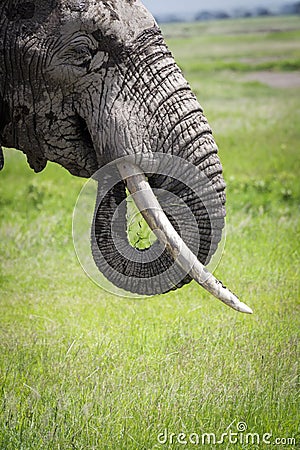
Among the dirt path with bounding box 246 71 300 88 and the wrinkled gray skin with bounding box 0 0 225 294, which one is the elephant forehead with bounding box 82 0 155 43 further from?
the dirt path with bounding box 246 71 300 88

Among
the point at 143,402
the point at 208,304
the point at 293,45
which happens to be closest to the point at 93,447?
the point at 143,402

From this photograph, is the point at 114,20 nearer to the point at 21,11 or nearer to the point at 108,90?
the point at 108,90

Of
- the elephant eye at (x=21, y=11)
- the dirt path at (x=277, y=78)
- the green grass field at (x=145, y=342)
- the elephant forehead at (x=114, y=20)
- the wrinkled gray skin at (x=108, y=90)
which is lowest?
the dirt path at (x=277, y=78)

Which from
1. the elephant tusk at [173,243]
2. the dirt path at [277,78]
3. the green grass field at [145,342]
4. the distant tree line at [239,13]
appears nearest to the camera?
the elephant tusk at [173,243]

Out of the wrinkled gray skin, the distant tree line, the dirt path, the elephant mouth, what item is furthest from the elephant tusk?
the distant tree line

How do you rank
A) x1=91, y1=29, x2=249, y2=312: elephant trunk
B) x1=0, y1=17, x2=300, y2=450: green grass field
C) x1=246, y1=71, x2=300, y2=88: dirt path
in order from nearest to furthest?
x1=91, y1=29, x2=249, y2=312: elephant trunk < x1=0, y1=17, x2=300, y2=450: green grass field < x1=246, y1=71, x2=300, y2=88: dirt path

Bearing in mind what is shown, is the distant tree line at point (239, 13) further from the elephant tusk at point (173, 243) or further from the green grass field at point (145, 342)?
the elephant tusk at point (173, 243)

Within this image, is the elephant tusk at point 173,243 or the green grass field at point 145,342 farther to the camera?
the green grass field at point 145,342

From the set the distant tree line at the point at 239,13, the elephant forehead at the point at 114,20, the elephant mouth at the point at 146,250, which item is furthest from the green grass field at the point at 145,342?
the distant tree line at the point at 239,13

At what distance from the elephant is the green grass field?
2.56ft

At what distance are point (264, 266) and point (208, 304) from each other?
0.95 metres

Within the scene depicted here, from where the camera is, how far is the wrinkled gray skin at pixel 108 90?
4.41 metres

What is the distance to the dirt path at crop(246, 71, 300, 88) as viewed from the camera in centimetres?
1611

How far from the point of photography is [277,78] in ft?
55.2
